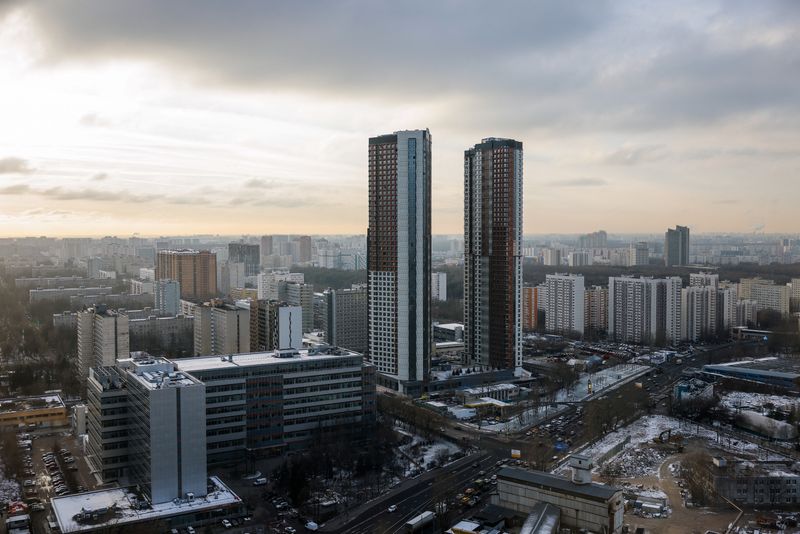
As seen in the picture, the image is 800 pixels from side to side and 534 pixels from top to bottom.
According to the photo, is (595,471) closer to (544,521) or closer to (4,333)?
(544,521)

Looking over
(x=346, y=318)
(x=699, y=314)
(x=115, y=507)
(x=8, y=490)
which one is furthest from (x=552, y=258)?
(x=115, y=507)

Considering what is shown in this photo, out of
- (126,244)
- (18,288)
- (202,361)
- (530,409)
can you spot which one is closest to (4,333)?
(18,288)

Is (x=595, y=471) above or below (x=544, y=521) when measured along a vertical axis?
below

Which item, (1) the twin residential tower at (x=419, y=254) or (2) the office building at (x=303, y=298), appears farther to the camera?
(2) the office building at (x=303, y=298)

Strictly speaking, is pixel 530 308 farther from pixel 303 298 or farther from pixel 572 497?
pixel 572 497

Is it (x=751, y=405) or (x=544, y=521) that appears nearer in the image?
(x=544, y=521)

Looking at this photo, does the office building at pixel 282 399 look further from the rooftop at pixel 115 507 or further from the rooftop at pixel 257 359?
the rooftop at pixel 115 507

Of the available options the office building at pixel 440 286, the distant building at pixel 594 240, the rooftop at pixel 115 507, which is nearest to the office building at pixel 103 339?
the rooftop at pixel 115 507
